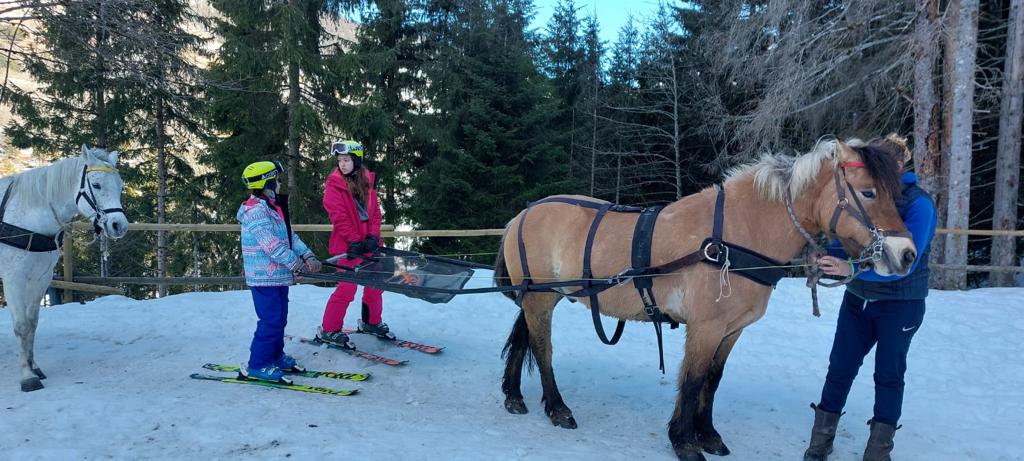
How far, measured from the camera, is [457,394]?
168 inches

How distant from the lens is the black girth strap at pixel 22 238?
4.07 metres

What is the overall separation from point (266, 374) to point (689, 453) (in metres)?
3.14

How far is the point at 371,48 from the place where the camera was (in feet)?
48.0

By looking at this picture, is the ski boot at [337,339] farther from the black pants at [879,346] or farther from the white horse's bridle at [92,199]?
the black pants at [879,346]

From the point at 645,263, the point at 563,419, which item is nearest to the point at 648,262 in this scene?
the point at 645,263

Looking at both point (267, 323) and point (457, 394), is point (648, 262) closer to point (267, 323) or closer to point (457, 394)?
point (457, 394)

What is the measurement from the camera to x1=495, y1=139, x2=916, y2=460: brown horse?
2760 millimetres

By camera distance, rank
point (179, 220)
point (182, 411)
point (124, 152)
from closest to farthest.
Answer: point (182, 411), point (124, 152), point (179, 220)

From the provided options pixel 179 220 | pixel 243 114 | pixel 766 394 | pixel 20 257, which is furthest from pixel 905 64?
pixel 179 220

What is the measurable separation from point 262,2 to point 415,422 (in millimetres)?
12126

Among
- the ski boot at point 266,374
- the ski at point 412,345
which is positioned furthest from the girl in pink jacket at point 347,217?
the ski boot at point 266,374

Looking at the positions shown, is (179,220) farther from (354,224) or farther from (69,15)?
(354,224)

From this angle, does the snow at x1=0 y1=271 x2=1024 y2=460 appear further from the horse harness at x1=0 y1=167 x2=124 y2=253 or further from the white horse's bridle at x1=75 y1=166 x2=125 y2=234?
the white horse's bridle at x1=75 y1=166 x2=125 y2=234

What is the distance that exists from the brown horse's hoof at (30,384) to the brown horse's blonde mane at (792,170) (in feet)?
17.0
